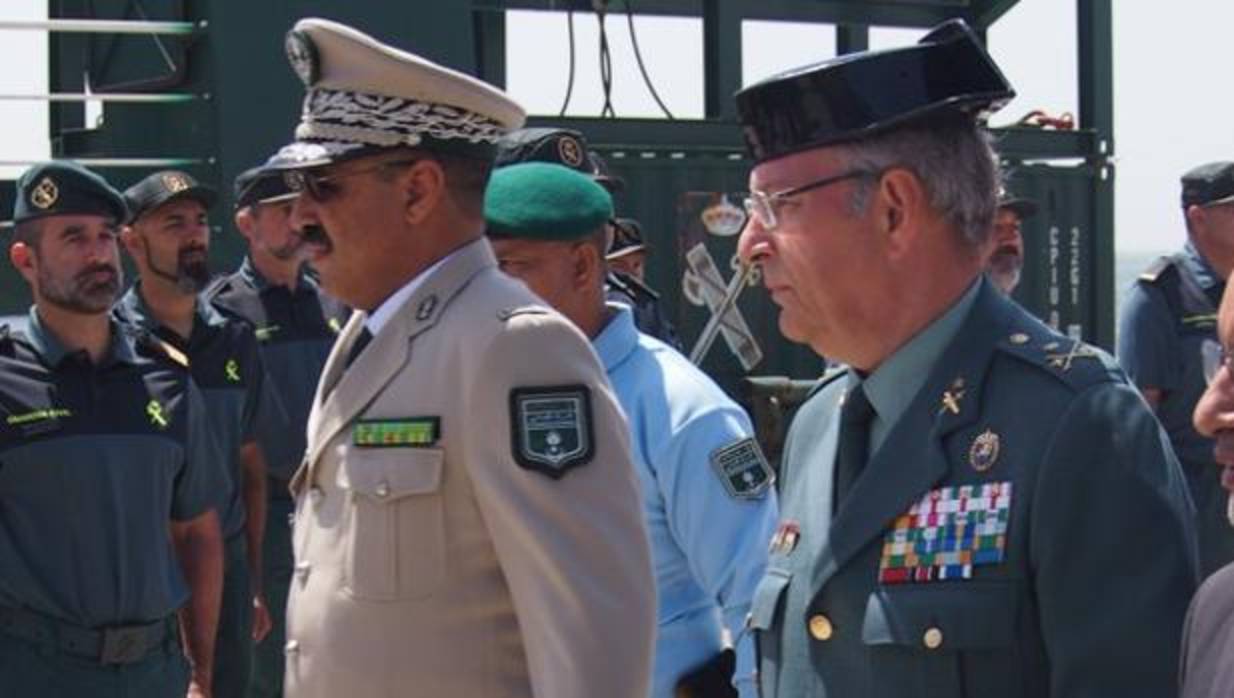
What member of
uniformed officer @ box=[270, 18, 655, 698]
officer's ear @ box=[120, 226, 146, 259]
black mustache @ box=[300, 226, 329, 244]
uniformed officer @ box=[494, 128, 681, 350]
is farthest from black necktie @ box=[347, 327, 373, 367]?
officer's ear @ box=[120, 226, 146, 259]

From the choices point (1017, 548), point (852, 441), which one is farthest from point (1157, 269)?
point (1017, 548)

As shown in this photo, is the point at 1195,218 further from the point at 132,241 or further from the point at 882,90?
the point at 882,90

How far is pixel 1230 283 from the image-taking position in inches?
85.3

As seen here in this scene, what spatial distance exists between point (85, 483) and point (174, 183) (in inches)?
63.0

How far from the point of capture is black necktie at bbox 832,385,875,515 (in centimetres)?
244

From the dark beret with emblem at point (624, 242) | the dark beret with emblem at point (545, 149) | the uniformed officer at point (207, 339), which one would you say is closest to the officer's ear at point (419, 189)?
the dark beret with emblem at point (545, 149)

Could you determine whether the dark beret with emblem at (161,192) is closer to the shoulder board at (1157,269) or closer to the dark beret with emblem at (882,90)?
the shoulder board at (1157,269)

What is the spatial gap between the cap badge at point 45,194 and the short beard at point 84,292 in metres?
→ 0.24

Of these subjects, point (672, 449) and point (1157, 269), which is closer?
point (672, 449)

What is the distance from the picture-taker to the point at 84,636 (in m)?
5.00

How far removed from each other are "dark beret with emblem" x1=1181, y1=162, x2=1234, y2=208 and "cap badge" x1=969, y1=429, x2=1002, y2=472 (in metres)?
5.98

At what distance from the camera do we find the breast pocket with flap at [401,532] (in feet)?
8.57

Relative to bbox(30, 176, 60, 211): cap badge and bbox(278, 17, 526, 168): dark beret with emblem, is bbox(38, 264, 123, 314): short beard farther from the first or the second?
bbox(278, 17, 526, 168): dark beret with emblem

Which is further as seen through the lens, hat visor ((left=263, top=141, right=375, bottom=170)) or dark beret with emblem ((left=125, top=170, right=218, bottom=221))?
dark beret with emblem ((left=125, top=170, right=218, bottom=221))
